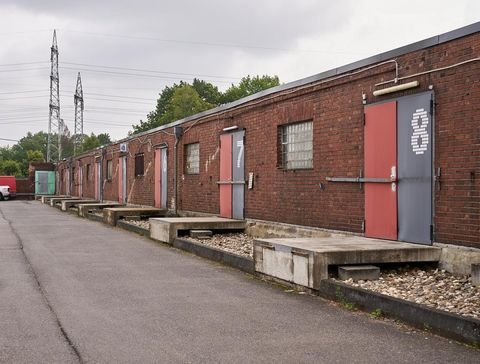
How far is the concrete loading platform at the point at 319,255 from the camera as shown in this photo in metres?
7.88

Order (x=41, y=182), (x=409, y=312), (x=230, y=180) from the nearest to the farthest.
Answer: (x=409, y=312), (x=230, y=180), (x=41, y=182)

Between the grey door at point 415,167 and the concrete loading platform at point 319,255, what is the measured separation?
31 centimetres

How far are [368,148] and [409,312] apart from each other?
175 inches

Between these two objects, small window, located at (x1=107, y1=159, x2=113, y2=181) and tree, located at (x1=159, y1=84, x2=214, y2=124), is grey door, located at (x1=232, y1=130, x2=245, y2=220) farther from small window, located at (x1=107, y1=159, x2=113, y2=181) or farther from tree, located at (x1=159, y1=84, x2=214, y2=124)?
tree, located at (x1=159, y1=84, x2=214, y2=124)

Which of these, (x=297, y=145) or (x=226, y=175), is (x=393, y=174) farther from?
(x=226, y=175)

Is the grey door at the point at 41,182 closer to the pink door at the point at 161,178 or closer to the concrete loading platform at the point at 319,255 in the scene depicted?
the pink door at the point at 161,178

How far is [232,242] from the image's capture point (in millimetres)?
13297

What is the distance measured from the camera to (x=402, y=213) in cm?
930

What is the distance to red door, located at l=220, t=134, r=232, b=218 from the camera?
16.0 m

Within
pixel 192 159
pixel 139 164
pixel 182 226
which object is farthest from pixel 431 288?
pixel 139 164

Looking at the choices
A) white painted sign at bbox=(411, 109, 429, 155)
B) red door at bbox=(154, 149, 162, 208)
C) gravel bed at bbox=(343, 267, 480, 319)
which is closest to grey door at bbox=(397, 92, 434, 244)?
white painted sign at bbox=(411, 109, 429, 155)

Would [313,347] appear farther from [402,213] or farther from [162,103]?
[162,103]

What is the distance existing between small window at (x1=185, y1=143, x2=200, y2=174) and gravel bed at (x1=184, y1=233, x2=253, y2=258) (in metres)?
4.87

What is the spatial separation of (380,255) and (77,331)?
14.3ft
